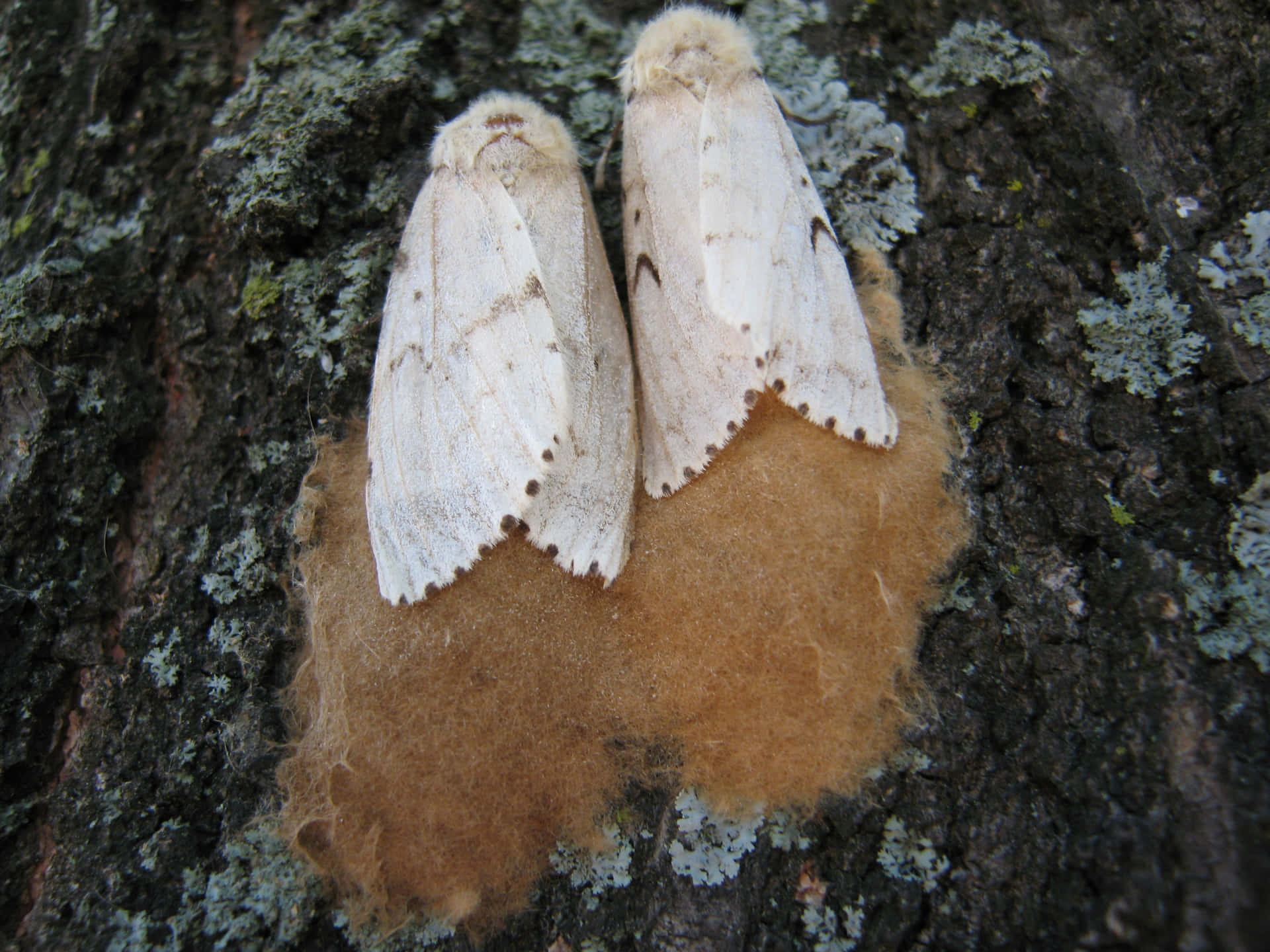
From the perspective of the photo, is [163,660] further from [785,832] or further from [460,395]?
[785,832]

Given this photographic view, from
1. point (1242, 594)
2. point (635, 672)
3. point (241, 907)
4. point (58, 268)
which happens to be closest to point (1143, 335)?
point (1242, 594)

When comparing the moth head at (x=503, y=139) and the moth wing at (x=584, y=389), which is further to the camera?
the moth head at (x=503, y=139)

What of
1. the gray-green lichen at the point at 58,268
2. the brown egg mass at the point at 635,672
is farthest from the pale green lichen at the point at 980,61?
the gray-green lichen at the point at 58,268

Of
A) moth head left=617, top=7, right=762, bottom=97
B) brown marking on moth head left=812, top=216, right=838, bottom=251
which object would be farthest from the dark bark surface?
moth head left=617, top=7, right=762, bottom=97

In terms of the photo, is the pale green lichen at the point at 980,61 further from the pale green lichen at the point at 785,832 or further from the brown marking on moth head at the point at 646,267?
the pale green lichen at the point at 785,832

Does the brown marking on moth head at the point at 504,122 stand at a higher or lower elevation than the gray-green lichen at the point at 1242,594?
higher

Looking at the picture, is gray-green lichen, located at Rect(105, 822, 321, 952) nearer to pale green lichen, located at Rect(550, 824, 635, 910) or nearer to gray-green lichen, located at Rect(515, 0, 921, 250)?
pale green lichen, located at Rect(550, 824, 635, 910)
